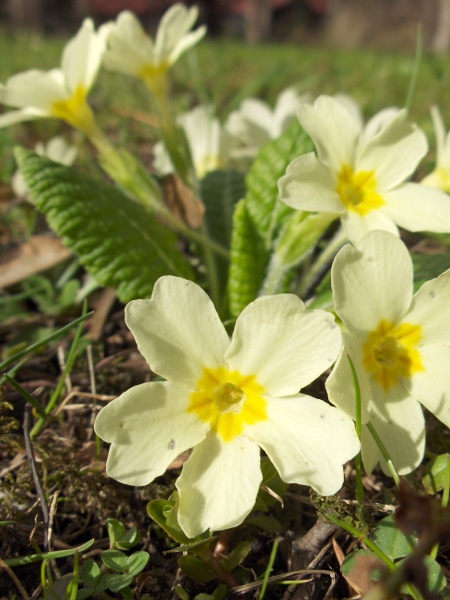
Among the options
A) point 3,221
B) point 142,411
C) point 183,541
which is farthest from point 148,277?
point 3,221

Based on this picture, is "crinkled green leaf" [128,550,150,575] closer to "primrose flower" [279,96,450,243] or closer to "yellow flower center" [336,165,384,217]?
"primrose flower" [279,96,450,243]

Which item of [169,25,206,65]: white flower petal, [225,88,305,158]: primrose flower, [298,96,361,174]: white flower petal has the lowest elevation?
[225,88,305,158]: primrose flower

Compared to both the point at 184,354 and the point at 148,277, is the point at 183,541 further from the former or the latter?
the point at 148,277

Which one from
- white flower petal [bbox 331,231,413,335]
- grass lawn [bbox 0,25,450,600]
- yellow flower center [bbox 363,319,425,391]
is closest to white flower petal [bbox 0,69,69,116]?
grass lawn [bbox 0,25,450,600]

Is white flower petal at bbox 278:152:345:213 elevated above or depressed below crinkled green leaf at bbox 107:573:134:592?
above

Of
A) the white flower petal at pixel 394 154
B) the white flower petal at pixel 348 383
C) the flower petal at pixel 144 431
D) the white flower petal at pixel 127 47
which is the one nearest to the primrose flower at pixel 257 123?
the white flower petal at pixel 127 47

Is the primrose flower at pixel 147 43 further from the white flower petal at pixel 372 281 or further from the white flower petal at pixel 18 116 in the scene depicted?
the white flower petal at pixel 372 281
